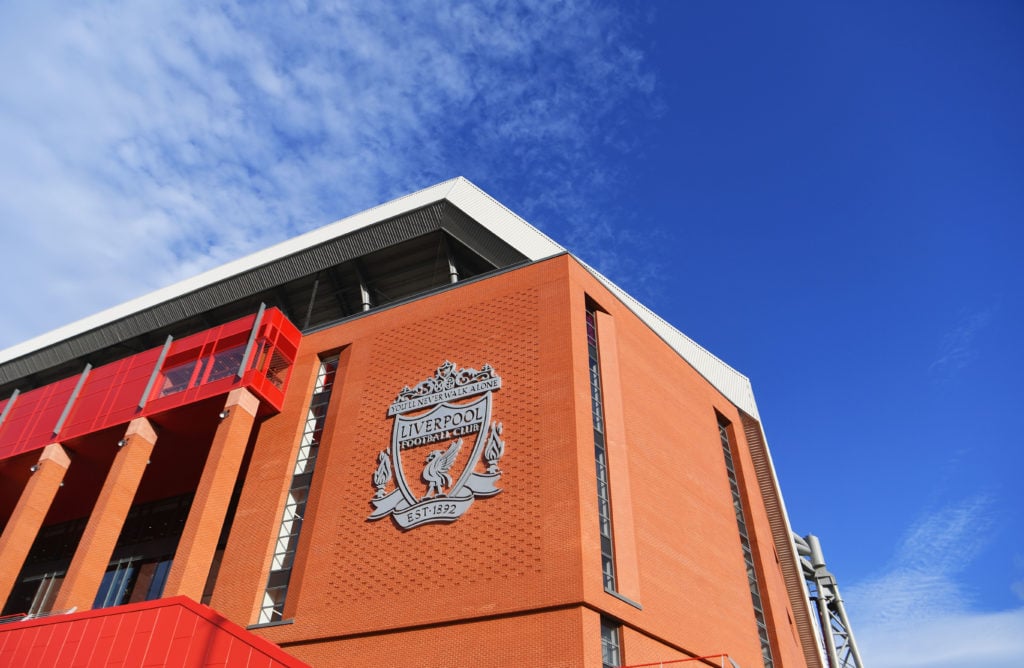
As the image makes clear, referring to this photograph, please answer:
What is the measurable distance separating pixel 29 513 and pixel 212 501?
27.6 ft

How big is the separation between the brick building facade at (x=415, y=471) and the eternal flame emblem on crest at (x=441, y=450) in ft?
0.23

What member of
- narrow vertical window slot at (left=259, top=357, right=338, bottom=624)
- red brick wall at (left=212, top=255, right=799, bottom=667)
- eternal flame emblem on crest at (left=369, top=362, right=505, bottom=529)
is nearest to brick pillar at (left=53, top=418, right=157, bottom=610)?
red brick wall at (left=212, top=255, right=799, bottom=667)

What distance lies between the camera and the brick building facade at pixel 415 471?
18359mm

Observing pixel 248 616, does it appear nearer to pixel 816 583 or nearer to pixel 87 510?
pixel 87 510

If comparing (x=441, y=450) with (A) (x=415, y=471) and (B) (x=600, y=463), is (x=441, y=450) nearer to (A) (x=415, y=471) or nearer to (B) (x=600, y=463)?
(A) (x=415, y=471)

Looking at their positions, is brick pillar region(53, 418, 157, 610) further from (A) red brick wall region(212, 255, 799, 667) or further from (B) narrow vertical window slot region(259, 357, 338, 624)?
(B) narrow vertical window slot region(259, 357, 338, 624)

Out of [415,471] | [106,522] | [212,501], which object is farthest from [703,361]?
[106,522]

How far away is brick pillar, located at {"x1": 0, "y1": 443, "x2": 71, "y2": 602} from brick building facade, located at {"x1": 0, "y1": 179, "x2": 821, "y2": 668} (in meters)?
0.09

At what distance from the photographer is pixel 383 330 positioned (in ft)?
85.0

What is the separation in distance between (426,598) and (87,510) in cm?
2075

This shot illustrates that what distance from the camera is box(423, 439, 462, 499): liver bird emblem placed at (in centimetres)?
2044

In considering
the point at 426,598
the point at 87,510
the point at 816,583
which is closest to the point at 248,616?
the point at 426,598

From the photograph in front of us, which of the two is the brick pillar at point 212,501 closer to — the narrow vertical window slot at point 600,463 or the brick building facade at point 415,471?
the brick building facade at point 415,471

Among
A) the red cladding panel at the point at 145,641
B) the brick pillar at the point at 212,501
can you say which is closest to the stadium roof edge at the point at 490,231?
the brick pillar at the point at 212,501
